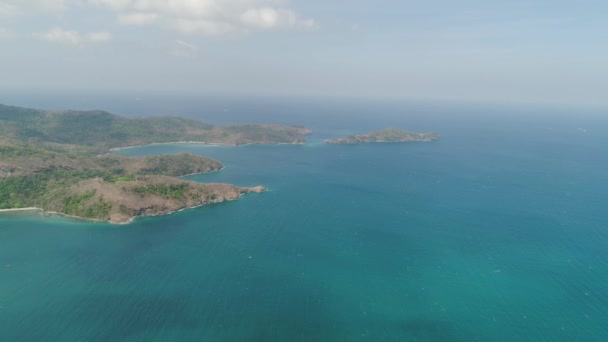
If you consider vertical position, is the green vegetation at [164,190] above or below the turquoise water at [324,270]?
above

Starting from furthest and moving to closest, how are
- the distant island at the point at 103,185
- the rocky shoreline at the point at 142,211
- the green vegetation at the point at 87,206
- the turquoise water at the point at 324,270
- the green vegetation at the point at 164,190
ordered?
the green vegetation at the point at 164,190 → the distant island at the point at 103,185 → the green vegetation at the point at 87,206 → the rocky shoreline at the point at 142,211 → the turquoise water at the point at 324,270

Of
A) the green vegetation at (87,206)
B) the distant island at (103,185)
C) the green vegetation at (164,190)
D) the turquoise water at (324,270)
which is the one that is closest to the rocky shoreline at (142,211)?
the distant island at (103,185)

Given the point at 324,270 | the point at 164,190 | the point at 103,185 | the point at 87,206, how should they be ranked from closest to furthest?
the point at 324,270 < the point at 87,206 < the point at 103,185 < the point at 164,190

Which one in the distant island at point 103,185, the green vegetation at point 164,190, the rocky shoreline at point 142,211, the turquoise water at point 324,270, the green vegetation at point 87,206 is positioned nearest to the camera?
the turquoise water at point 324,270

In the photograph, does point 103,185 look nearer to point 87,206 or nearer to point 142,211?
point 87,206

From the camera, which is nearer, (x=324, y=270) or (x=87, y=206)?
(x=324, y=270)

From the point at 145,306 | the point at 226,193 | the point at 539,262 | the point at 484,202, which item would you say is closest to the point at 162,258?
the point at 145,306

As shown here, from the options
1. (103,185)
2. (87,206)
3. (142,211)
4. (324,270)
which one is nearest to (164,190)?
(142,211)

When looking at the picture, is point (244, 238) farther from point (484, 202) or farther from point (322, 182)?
point (484, 202)

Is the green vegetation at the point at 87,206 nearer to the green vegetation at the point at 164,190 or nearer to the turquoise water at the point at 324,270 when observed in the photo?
the turquoise water at the point at 324,270
